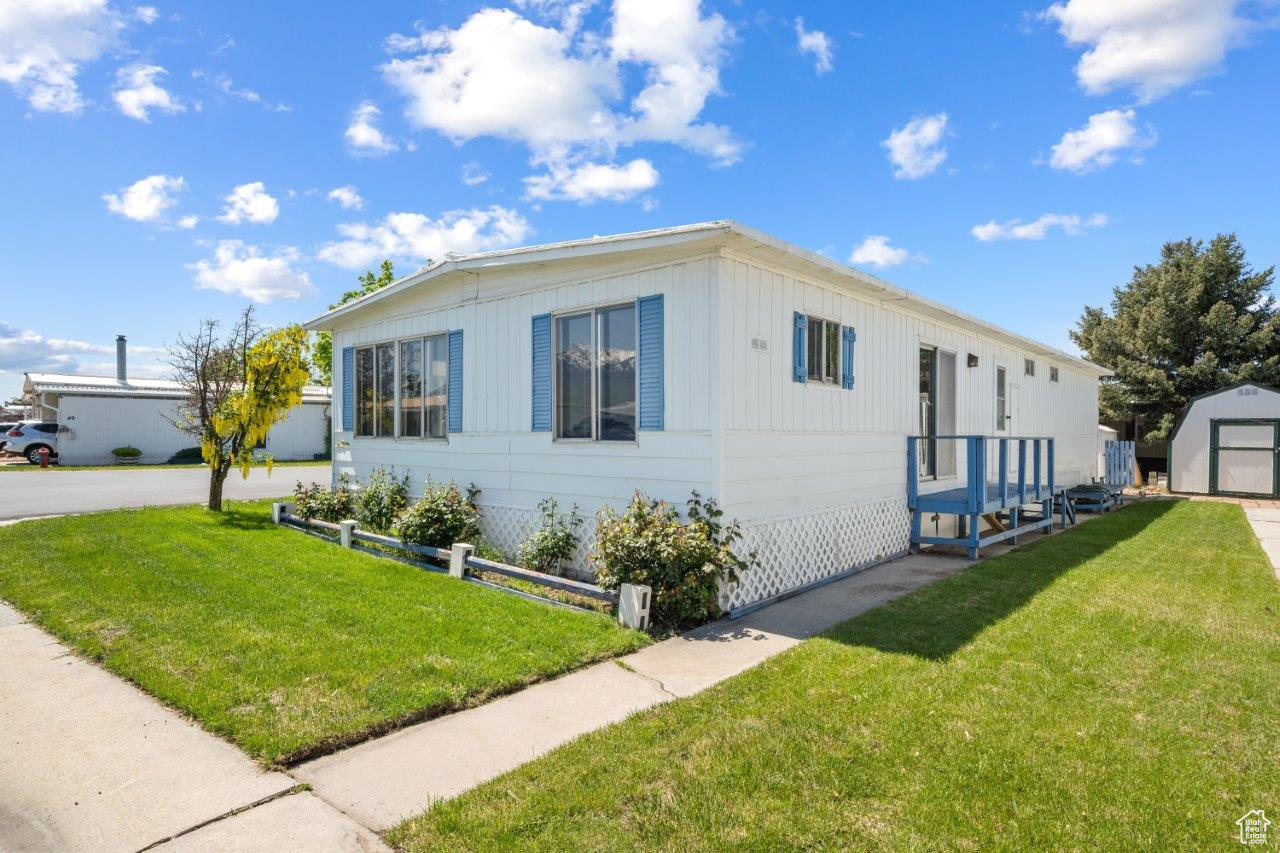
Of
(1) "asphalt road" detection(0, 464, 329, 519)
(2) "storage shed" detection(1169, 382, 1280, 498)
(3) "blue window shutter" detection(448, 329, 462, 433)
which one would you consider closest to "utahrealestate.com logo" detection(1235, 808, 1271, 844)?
(3) "blue window shutter" detection(448, 329, 462, 433)

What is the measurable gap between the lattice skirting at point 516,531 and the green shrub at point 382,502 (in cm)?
173

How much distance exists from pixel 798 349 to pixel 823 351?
64cm

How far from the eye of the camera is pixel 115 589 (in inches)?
249

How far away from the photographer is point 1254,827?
8.89 ft

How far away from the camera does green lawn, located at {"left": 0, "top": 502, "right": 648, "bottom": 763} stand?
152 inches

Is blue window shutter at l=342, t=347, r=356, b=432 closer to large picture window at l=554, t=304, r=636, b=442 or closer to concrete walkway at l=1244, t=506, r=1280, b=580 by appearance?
large picture window at l=554, t=304, r=636, b=442

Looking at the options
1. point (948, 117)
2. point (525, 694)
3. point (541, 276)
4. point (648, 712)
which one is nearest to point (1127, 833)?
point (648, 712)

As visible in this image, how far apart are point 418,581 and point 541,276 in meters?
3.43

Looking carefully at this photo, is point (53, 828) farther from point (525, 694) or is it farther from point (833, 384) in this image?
point (833, 384)

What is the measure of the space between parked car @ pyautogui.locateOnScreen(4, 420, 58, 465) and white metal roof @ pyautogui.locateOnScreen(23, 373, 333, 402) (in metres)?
1.36

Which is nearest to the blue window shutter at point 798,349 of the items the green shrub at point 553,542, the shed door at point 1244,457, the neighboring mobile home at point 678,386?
the neighboring mobile home at point 678,386

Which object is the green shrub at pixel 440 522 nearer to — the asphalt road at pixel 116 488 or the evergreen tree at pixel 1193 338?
the asphalt road at pixel 116 488

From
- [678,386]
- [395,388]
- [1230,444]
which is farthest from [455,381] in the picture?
[1230,444]

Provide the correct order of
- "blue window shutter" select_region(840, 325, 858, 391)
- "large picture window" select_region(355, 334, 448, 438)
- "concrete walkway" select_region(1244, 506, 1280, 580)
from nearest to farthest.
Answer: "blue window shutter" select_region(840, 325, 858, 391) < "concrete walkway" select_region(1244, 506, 1280, 580) < "large picture window" select_region(355, 334, 448, 438)
